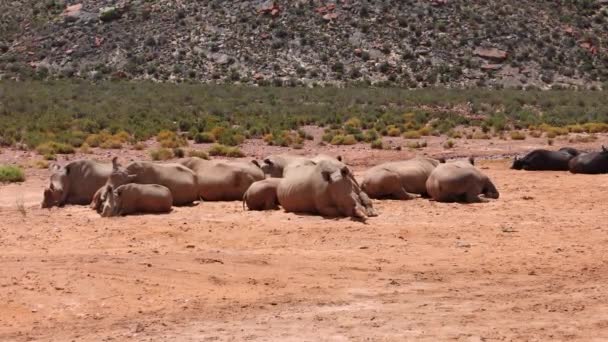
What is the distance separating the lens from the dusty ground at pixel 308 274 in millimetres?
10156

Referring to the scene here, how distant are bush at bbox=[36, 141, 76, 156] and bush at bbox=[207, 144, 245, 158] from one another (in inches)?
175

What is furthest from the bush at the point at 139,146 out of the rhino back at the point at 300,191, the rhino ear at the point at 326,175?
the rhino ear at the point at 326,175

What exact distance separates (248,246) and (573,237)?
5.17 metres

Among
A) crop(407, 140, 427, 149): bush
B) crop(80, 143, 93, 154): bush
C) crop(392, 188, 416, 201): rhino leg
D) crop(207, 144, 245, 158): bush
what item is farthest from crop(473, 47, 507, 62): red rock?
crop(392, 188, 416, 201): rhino leg

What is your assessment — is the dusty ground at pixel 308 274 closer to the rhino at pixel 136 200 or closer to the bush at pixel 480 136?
the rhino at pixel 136 200

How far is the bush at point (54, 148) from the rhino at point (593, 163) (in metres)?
15.7

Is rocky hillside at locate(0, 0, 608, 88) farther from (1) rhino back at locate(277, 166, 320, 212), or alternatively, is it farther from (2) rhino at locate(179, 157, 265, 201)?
(1) rhino back at locate(277, 166, 320, 212)

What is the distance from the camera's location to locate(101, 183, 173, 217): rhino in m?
17.8

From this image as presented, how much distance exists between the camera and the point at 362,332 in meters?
9.88

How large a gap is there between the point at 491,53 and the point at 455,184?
5654 centimetres

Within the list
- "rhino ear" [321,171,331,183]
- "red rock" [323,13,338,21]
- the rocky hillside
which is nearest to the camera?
"rhino ear" [321,171,331,183]

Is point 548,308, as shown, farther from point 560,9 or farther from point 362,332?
point 560,9

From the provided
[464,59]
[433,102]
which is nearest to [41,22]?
[464,59]

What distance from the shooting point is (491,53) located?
7412 cm
